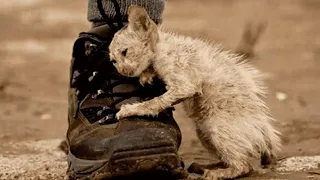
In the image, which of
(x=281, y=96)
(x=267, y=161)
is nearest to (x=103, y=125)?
(x=267, y=161)

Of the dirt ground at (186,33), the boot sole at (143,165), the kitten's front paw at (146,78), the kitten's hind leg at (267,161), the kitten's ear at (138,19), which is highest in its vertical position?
the kitten's ear at (138,19)

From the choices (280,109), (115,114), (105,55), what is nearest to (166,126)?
(115,114)

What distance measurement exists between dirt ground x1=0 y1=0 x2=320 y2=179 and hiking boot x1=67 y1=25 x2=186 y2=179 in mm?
323

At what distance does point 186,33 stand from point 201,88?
4600 millimetres

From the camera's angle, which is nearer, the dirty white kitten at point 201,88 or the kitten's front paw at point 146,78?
the dirty white kitten at point 201,88

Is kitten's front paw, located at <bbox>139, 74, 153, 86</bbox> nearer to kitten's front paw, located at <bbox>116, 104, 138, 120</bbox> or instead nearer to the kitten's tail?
kitten's front paw, located at <bbox>116, 104, 138, 120</bbox>

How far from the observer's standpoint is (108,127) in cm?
308

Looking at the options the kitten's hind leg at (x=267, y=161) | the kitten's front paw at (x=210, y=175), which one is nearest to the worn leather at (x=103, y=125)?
the kitten's front paw at (x=210, y=175)

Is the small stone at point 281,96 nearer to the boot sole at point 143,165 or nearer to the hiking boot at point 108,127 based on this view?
the hiking boot at point 108,127

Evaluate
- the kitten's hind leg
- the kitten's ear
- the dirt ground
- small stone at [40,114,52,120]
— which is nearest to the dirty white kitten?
the kitten's ear

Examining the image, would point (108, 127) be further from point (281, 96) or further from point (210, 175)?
point (281, 96)

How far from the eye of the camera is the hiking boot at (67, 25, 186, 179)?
288cm

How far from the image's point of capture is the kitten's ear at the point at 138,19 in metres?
3.04

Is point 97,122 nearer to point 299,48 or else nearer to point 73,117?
point 73,117
